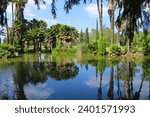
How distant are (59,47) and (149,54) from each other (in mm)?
23504

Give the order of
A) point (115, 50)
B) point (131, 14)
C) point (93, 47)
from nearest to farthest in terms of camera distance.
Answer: point (131, 14)
point (115, 50)
point (93, 47)

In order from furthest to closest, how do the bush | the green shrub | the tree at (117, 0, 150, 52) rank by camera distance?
the green shrub < the bush < the tree at (117, 0, 150, 52)

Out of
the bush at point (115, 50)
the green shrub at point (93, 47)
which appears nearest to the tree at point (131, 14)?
the bush at point (115, 50)

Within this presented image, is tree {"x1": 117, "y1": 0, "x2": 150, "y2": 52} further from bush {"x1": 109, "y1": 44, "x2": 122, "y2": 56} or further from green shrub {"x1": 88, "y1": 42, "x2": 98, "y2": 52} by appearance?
green shrub {"x1": 88, "y1": 42, "x2": 98, "y2": 52}

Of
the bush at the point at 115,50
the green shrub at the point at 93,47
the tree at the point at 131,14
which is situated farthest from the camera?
the green shrub at the point at 93,47

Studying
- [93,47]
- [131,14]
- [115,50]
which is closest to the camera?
[131,14]

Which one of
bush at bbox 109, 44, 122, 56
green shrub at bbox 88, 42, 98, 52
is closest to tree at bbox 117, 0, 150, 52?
bush at bbox 109, 44, 122, 56

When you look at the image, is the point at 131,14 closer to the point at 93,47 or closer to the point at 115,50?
the point at 115,50

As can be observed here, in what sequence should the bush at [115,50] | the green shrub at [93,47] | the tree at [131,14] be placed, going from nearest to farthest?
the tree at [131,14] < the bush at [115,50] < the green shrub at [93,47]

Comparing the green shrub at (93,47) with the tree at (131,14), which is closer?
the tree at (131,14)

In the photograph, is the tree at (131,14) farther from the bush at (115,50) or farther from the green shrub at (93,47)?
the green shrub at (93,47)

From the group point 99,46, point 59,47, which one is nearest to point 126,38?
point 99,46

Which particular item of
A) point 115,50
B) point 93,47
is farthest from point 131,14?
point 93,47

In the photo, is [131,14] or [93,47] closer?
[131,14]
